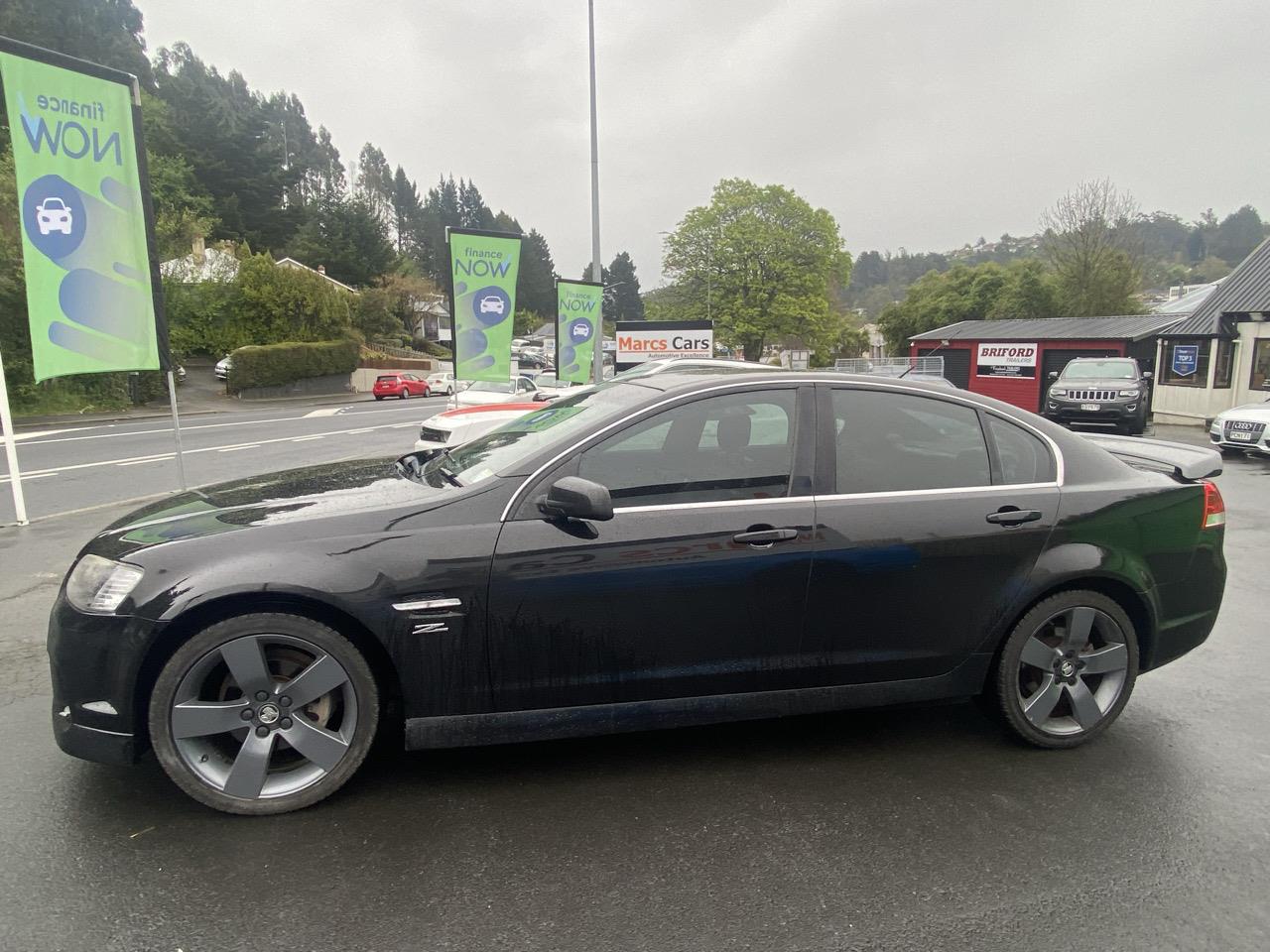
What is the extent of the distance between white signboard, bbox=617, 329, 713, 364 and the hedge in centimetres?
1907

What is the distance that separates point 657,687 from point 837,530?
91 cm

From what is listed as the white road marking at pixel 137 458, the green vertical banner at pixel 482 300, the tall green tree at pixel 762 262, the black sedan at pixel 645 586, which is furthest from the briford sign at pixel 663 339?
the tall green tree at pixel 762 262

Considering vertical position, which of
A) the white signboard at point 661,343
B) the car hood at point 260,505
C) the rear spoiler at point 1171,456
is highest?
the white signboard at point 661,343

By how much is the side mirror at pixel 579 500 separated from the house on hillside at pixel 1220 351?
23824mm

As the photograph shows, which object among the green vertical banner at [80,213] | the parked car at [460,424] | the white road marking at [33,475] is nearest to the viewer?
the green vertical banner at [80,213]

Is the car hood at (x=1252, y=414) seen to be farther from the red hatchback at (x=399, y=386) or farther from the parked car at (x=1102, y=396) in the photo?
the red hatchback at (x=399, y=386)

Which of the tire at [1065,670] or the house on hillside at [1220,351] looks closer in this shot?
the tire at [1065,670]

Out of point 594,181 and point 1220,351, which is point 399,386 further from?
Answer: point 1220,351

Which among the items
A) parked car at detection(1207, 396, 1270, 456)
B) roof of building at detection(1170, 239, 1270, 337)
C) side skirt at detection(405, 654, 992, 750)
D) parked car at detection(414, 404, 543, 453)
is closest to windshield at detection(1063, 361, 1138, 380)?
parked car at detection(1207, 396, 1270, 456)

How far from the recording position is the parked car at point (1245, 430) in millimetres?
12359

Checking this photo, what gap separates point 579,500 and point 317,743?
126 centimetres

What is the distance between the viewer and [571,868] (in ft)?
8.19

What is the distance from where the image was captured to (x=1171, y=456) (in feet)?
Result: 12.3

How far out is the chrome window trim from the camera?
2.91 meters
